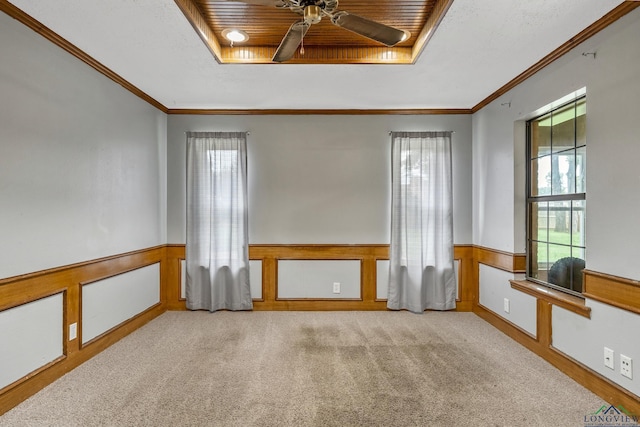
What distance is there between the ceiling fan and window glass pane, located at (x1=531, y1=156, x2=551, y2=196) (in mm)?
2056

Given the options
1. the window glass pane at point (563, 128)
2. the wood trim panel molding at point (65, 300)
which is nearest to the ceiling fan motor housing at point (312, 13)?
the window glass pane at point (563, 128)

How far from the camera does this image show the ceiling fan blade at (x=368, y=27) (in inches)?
69.9

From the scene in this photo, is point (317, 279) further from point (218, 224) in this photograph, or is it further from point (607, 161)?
point (607, 161)

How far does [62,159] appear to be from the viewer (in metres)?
2.53

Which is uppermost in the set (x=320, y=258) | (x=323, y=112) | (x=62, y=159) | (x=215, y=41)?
(x=215, y=41)

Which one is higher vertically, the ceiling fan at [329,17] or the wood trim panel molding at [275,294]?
the ceiling fan at [329,17]

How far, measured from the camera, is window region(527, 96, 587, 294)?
263 centimetres

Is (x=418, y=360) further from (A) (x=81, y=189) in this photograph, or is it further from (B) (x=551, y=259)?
(A) (x=81, y=189)

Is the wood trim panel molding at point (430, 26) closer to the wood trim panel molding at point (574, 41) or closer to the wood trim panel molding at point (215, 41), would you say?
the wood trim panel molding at point (215, 41)

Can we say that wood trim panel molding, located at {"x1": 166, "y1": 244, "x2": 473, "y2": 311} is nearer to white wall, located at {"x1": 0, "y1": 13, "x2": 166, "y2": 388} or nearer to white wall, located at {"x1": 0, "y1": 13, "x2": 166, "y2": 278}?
white wall, located at {"x1": 0, "y1": 13, "x2": 166, "y2": 388}

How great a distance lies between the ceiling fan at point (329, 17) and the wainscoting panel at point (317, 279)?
8.85ft

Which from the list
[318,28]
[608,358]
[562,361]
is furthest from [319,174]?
[608,358]

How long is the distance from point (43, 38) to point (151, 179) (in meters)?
1.72

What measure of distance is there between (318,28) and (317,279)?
2.77 meters
